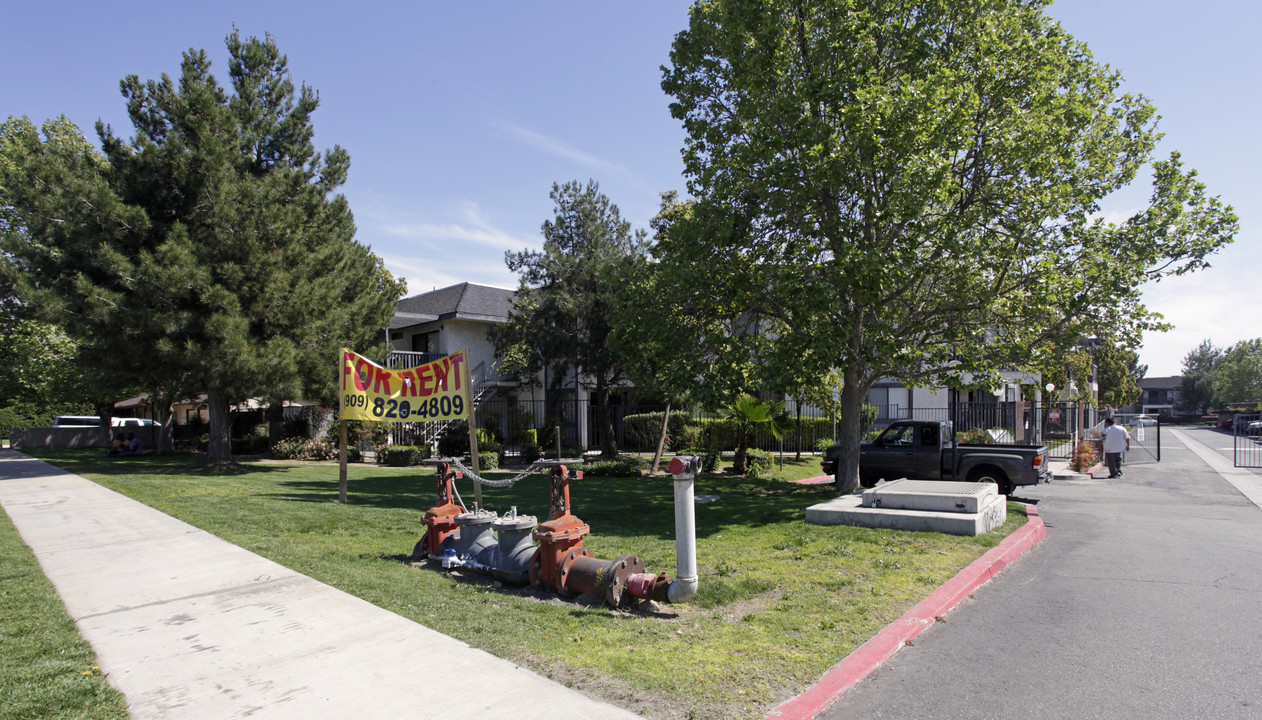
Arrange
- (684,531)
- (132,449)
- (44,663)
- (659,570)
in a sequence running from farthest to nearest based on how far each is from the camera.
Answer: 1. (132,449)
2. (659,570)
3. (684,531)
4. (44,663)

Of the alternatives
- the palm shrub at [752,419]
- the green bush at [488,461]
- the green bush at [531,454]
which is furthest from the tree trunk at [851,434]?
the green bush at [531,454]

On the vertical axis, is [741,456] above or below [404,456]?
above

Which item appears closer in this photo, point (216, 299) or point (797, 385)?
point (797, 385)

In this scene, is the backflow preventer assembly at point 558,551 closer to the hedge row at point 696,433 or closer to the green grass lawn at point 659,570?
the green grass lawn at point 659,570

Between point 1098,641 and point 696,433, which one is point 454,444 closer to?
point 696,433

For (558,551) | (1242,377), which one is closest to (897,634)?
(558,551)

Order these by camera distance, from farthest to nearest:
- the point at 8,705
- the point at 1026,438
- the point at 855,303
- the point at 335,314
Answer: the point at 1026,438, the point at 335,314, the point at 855,303, the point at 8,705

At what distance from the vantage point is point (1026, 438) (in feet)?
90.8

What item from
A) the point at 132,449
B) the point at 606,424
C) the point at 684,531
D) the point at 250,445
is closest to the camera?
the point at 684,531

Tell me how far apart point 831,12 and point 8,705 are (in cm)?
1450

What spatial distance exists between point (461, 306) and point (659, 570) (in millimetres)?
24009

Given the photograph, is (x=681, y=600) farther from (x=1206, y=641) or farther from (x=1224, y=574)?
(x=1224, y=574)

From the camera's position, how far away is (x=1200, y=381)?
105562mm

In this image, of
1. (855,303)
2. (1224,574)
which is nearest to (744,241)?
(855,303)
